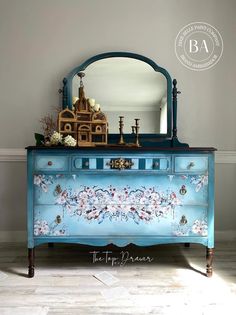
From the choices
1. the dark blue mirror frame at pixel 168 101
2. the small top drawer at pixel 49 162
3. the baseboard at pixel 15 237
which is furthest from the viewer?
the baseboard at pixel 15 237

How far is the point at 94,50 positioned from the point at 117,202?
1.46 m

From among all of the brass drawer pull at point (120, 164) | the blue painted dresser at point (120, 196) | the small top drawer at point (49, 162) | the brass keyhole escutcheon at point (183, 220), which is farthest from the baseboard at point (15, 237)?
the brass drawer pull at point (120, 164)

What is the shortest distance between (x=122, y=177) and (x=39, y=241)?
731 mm

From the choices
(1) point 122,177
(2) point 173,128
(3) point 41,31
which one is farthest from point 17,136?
(2) point 173,128

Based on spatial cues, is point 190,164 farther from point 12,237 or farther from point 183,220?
point 12,237

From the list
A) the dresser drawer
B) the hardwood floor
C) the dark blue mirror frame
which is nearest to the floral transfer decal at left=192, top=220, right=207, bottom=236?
the hardwood floor

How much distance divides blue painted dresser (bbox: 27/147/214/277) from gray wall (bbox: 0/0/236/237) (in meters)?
0.78

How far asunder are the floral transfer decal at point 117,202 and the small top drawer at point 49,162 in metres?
0.18

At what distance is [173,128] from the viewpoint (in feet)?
8.59

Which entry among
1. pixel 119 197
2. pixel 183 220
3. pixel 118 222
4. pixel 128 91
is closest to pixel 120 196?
pixel 119 197

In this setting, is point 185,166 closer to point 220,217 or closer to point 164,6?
point 220,217

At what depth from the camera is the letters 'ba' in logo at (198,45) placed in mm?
2697

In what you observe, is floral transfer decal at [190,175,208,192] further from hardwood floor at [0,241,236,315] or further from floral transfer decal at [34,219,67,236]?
floral transfer decal at [34,219,67,236]

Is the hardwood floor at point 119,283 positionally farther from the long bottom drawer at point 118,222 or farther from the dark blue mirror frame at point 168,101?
the dark blue mirror frame at point 168,101
